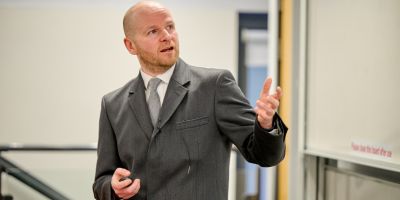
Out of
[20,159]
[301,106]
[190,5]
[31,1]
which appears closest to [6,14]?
[31,1]

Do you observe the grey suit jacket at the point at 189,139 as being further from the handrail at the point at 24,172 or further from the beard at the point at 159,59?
the handrail at the point at 24,172

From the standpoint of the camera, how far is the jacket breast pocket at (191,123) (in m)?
1.24

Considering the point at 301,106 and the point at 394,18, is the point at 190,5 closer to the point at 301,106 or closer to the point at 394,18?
the point at 301,106

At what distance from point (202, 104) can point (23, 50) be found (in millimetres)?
2636

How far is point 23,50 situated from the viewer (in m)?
3.45

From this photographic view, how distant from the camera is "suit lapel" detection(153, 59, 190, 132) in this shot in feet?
4.05

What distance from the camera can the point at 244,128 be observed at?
1188mm

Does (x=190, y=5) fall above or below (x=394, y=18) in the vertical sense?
above

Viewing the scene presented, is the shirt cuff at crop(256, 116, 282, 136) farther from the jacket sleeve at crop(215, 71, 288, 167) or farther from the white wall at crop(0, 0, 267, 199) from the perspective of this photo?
the white wall at crop(0, 0, 267, 199)

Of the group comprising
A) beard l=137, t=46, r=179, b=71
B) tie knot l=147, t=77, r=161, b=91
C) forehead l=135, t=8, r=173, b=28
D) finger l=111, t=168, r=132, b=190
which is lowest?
finger l=111, t=168, r=132, b=190

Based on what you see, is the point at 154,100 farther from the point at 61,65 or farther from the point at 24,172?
the point at 61,65

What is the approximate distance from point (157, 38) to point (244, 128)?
37 cm

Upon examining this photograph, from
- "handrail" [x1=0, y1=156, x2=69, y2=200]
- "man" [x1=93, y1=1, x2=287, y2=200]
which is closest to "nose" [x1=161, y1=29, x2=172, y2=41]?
"man" [x1=93, y1=1, x2=287, y2=200]

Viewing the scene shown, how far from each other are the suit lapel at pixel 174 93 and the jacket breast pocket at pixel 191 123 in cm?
4
